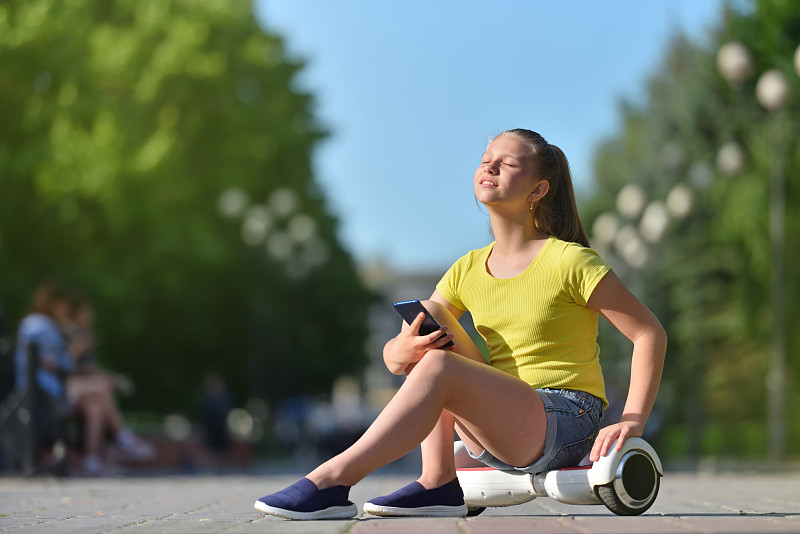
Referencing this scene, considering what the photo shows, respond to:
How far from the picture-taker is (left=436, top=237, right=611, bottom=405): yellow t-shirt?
5020 mm

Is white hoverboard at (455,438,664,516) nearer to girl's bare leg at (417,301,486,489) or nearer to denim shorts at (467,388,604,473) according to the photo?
denim shorts at (467,388,604,473)

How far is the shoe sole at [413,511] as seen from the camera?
5.12 meters

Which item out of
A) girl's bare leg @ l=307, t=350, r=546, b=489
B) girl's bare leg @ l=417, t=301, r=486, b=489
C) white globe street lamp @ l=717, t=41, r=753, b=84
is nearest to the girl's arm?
girl's bare leg @ l=307, t=350, r=546, b=489

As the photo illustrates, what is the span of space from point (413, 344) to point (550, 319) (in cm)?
57

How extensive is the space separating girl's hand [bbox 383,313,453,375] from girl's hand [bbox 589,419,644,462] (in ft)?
2.24

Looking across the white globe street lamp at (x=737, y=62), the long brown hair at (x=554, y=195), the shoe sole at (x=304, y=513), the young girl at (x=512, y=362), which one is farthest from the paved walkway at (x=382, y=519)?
the white globe street lamp at (x=737, y=62)

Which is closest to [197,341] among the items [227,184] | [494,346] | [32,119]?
[227,184]

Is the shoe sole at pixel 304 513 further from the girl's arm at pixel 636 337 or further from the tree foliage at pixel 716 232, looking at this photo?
the tree foliage at pixel 716 232

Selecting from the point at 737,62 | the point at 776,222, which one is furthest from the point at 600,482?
the point at 776,222

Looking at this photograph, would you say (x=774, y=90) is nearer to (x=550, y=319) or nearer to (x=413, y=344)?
(x=550, y=319)

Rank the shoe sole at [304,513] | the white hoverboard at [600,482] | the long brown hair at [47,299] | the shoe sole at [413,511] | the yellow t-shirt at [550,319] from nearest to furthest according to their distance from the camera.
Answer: the shoe sole at [304,513] → the white hoverboard at [600,482] → the yellow t-shirt at [550,319] → the shoe sole at [413,511] → the long brown hair at [47,299]

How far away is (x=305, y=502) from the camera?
15.7 ft

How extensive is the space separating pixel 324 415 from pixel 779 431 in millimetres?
33845

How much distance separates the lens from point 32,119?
22.0m
